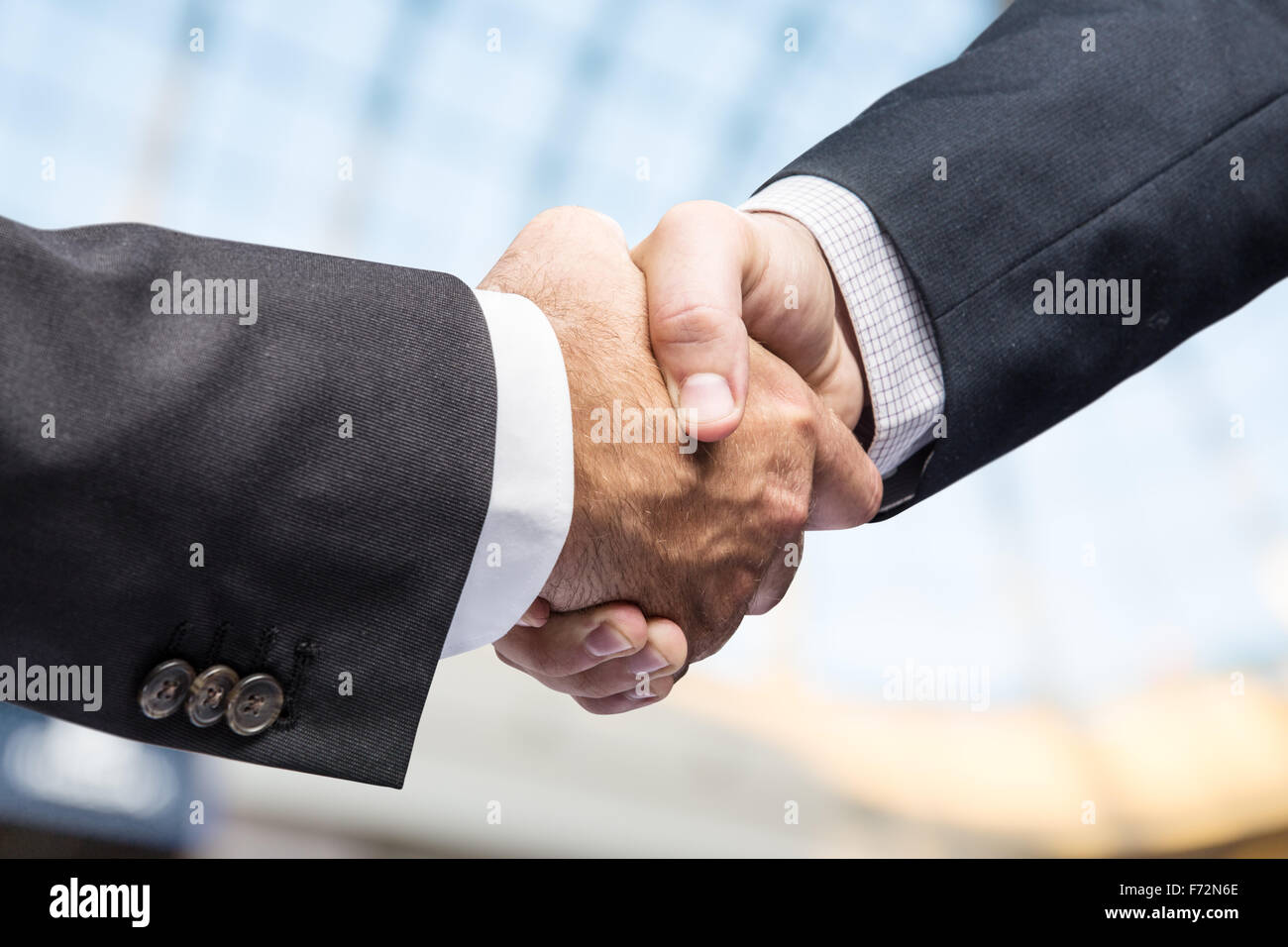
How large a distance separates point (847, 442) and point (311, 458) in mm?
693

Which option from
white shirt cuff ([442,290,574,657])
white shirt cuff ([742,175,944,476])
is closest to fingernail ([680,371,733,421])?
white shirt cuff ([442,290,574,657])

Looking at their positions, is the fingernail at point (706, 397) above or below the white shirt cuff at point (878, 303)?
below

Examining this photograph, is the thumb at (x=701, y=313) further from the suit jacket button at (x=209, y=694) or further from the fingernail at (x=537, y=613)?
the suit jacket button at (x=209, y=694)

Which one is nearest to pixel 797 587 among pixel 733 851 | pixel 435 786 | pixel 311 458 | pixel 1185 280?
pixel 733 851

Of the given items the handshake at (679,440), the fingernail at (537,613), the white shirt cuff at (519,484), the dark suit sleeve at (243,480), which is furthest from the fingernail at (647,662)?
the dark suit sleeve at (243,480)

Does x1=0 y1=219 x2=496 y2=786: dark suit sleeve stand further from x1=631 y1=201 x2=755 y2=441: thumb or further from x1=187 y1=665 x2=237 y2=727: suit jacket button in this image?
x1=631 y1=201 x2=755 y2=441: thumb

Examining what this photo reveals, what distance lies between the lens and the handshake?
3.27 ft

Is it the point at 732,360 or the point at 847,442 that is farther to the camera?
the point at 847,442

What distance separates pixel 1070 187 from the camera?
48.6 inches

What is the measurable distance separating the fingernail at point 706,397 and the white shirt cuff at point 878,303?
296mm

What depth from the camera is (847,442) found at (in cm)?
122

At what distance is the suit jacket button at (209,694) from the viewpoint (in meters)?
0.68

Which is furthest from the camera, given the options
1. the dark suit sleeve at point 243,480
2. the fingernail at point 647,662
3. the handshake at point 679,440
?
the fingernail at point 647,662

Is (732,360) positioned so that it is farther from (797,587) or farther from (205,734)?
(797,587)
